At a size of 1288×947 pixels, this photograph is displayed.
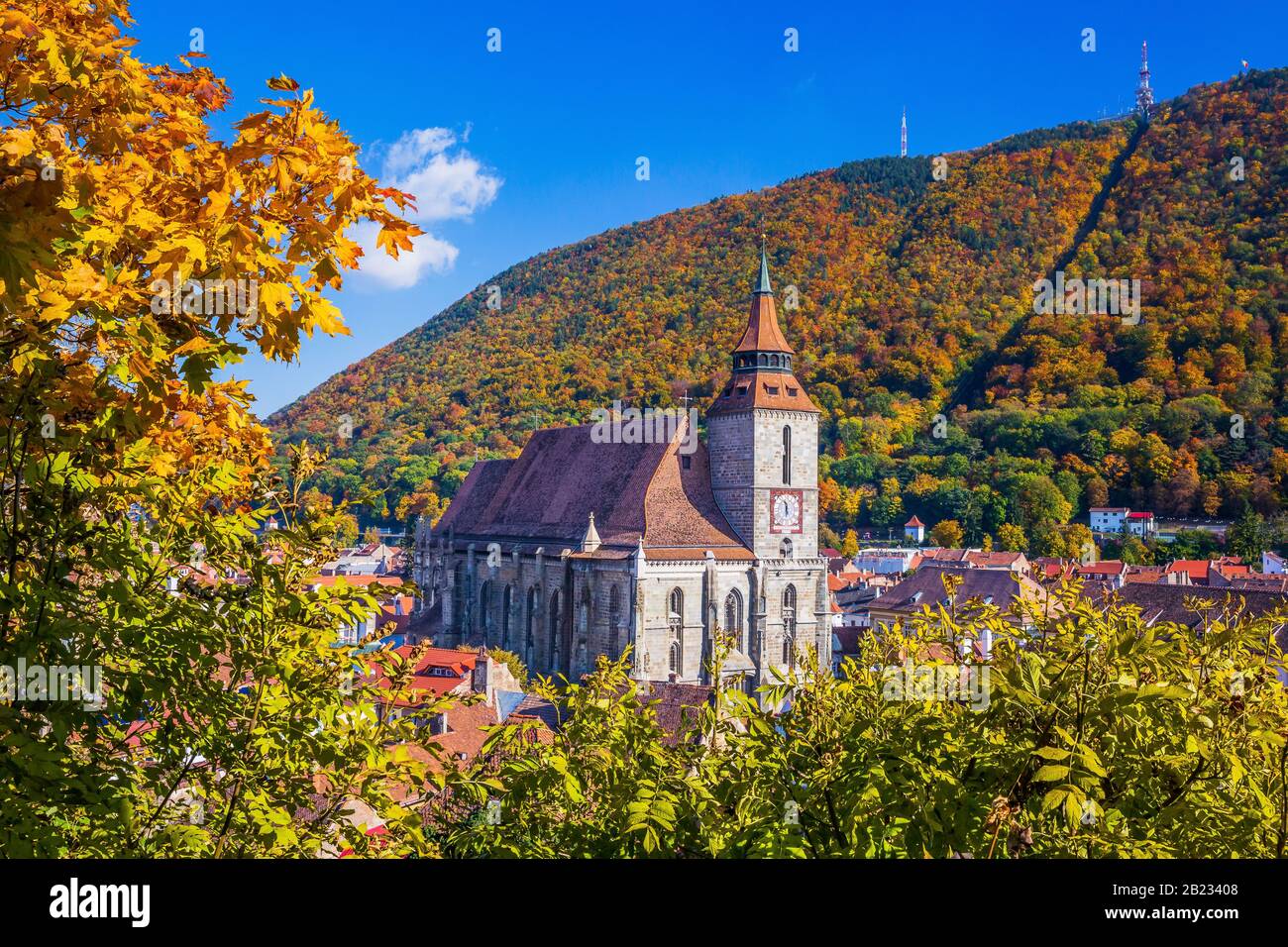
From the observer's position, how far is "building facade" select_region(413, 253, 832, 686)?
138ft

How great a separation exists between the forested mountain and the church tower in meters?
53.4

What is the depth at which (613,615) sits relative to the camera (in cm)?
4212

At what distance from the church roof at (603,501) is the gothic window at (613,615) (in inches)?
66.4

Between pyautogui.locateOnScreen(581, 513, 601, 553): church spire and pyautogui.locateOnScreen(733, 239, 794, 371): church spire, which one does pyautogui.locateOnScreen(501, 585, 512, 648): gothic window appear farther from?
pyautogui.locateOnScreen(733, 239, 794, 371): church spire

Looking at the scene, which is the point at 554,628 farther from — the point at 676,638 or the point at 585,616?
the point at 676,638

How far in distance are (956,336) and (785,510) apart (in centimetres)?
9249

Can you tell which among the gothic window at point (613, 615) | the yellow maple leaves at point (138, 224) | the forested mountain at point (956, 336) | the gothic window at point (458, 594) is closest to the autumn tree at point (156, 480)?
the yellow maple leaves at point (138, 224)

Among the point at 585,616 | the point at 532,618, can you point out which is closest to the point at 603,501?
the point at 585,616

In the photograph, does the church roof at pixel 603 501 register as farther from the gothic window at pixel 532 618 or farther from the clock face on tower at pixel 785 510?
the gothic window at pixel 532 618

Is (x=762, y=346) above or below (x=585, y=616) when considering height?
above

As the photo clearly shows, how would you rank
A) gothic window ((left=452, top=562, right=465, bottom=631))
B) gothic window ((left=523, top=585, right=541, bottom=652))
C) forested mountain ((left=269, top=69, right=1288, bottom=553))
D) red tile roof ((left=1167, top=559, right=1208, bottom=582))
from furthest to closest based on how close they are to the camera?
1. forested mountain ((left=269, top=69, right=1288, bottom=553))
2. red tile roof ((left=1167, top=559, right=1208, bottom=582))
3. gothic window ((left=452, top=562, right=465, bottom=631))
4. gothic window ((left=523, top=585, right=541, bottom=652))

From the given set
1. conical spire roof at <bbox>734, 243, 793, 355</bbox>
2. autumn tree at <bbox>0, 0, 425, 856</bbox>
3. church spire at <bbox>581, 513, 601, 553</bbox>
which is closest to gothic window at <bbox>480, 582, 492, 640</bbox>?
church spire at <bbox>581, 513, 601, 553</bbox>

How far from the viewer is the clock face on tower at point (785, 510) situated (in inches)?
1740
